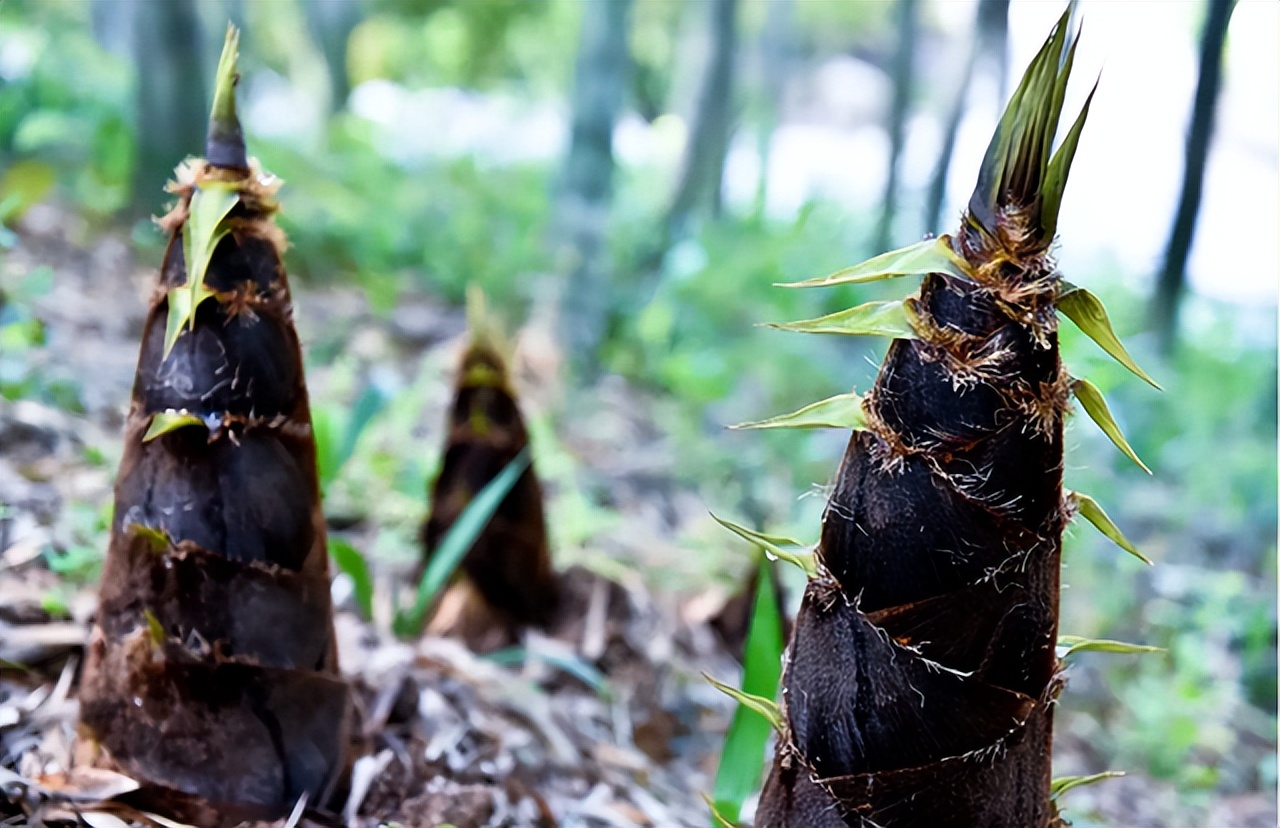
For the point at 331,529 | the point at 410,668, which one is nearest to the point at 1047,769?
the point at 410,668

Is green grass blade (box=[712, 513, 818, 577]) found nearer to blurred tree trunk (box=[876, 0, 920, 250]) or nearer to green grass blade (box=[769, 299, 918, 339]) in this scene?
green grass blade (box=[769, 299, 918, 339])

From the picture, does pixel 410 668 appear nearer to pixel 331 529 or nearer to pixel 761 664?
pixel 761 664

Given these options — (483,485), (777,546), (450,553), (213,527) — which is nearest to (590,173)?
(483,485)

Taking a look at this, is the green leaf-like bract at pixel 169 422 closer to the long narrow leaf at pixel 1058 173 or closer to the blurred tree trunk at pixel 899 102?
the long narrow leaf at pixel 1058 173

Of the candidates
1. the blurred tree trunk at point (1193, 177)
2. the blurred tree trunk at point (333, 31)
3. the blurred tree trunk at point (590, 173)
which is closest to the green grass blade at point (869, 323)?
the blurred tree trunk at point (1193, 177)

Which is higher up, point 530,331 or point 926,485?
point 530,331

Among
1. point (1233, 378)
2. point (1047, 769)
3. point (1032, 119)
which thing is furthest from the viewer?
point (1233, 378)

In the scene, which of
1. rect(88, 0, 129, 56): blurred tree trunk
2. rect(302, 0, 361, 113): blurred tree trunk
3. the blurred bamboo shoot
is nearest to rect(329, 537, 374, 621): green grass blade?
the blurred bamboo shoot

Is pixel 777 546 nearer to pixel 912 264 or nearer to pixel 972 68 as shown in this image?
pixel 912 264
